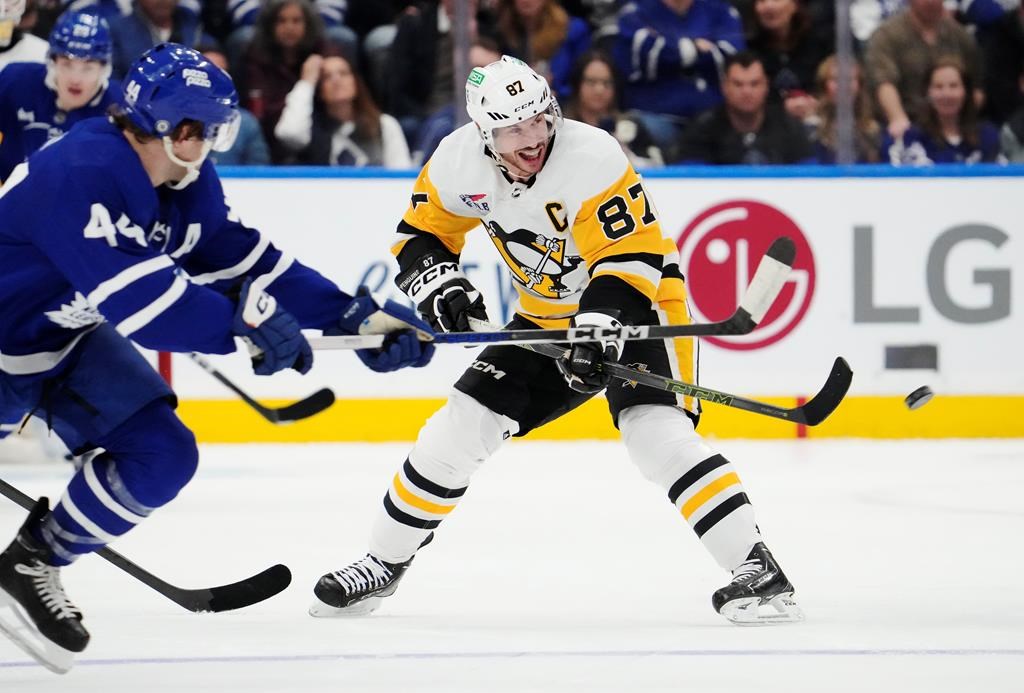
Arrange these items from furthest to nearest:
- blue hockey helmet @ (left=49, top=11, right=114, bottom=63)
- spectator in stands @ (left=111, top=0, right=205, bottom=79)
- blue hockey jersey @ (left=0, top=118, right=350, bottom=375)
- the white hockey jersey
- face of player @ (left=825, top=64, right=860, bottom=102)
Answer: face of player @ (left=825, top=64, right=860, bottom=102) < spectator in stands @ (left=111, top=0, right=205, bottom=79) < blue hockey helmet @ (left=49, top=11, right=114, bottom=63) < the white hockey jersey < blue hockey jersey @ (left=0, top=118, right=350, bottom=375)

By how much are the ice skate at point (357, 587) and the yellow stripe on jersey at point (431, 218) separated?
27.4 inches

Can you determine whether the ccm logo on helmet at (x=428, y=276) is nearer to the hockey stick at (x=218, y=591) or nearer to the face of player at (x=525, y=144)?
the face of player at (x=525, y=144)

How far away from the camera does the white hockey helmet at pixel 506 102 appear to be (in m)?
3.27

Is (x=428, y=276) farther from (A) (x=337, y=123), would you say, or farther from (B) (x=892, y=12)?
(B) (x=892, y=12)

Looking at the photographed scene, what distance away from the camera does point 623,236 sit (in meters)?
3.32

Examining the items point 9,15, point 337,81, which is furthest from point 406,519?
point 337,81

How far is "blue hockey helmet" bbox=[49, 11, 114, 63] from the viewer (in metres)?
4.74

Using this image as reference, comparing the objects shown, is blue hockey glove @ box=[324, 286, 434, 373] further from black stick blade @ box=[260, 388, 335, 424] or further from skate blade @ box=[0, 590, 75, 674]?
skate blade @ box=[0, 590, 75, 674]

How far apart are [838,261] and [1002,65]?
1.01 metres

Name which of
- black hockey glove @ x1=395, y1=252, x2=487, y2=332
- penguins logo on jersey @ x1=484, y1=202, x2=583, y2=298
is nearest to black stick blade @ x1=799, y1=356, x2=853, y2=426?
penguins logo on jersey @ x1=484, y1=202, x2=583, y2=298

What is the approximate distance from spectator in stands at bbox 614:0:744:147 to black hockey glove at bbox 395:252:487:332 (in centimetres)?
279

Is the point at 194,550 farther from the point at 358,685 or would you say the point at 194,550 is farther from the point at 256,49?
the point at 256,49

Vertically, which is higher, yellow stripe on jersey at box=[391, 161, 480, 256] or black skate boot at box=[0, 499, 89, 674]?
yellow stripe on jersey at box=[391, 161, 480, 256]

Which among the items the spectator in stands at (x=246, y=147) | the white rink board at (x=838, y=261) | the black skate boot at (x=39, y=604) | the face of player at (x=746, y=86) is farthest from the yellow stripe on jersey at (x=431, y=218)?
the face of player at (x=746, y=86)
